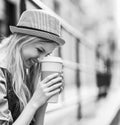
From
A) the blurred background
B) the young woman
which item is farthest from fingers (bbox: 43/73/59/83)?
the blurred background

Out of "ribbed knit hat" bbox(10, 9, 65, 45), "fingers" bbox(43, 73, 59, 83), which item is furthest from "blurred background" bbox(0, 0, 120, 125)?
"fingers" bbox(43, 73, 59, 83)

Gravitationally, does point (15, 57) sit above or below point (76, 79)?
above

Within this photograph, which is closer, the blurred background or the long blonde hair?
the long blonde hair

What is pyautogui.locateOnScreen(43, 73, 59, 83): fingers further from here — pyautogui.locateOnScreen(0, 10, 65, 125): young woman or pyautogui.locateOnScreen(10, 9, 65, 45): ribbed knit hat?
pyautogui.locateOnScreen(10, 9, 65, 45): ribbed knit hat

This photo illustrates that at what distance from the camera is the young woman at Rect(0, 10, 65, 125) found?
155cm

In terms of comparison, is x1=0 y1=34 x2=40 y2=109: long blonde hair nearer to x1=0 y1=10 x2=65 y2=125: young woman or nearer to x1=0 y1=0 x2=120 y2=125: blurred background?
x1=0 y1=10 x2=65 y2=125: young woman

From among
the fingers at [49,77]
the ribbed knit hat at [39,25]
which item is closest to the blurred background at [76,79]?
the ribbed knit hat at [39,25]

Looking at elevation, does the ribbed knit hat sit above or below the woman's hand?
above

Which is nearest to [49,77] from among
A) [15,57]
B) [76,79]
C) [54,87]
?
[54,87]

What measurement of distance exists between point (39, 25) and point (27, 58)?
0.15 meters

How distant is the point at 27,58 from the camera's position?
1.59 meters

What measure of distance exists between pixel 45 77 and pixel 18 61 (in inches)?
5.6

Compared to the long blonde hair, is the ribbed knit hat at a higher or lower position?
higher

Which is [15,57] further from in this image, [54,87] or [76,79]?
[76,79]
